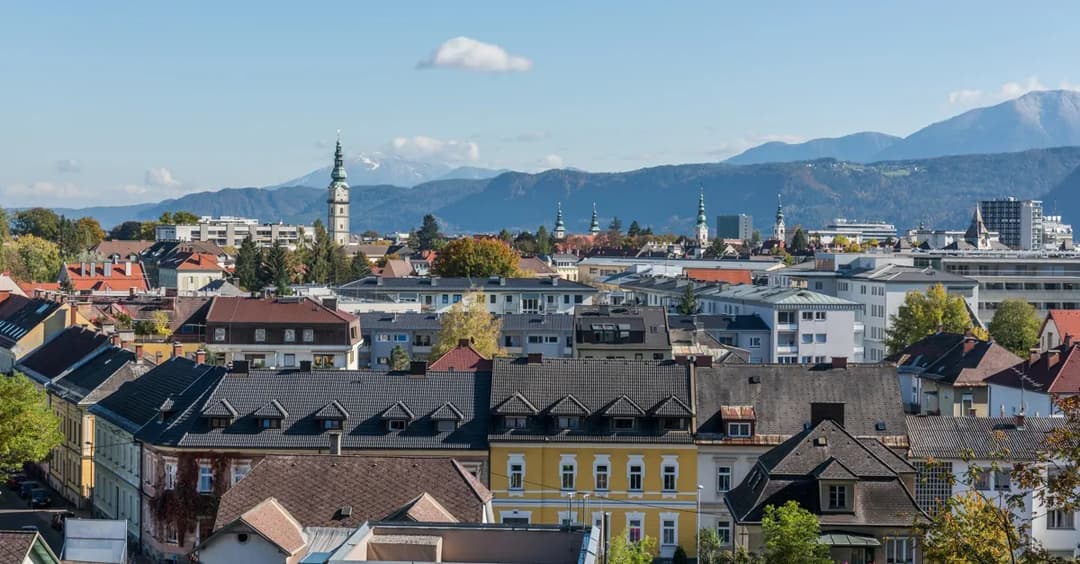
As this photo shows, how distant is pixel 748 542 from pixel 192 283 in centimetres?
14024

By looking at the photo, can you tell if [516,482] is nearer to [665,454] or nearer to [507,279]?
[665,454]

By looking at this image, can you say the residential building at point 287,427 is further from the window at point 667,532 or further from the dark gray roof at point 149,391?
the window at point 667,532

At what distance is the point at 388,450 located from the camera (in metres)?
49.8

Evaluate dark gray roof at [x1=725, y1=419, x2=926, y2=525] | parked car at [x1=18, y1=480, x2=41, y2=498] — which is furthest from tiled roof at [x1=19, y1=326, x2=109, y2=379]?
dark gray roof at [x1=725, y1=419, x2=926, y2=525]

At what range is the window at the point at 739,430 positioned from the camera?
50.9 m

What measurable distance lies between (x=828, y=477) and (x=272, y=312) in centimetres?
5166

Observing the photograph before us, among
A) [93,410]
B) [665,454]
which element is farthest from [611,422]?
[93,410]

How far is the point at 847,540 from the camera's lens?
40188 mm

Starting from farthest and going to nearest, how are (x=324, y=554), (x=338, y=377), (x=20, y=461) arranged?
(x=20, y=461)
(x=338, y=377)
(x=324, y=554)

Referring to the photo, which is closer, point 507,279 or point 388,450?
point 388,450

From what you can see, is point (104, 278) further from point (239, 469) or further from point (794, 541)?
point (794, 541)

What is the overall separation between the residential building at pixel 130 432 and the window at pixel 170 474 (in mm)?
864

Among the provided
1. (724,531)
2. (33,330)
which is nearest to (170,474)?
(724,531)

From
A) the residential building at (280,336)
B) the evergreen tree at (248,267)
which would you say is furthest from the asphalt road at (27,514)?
the evergreen tree at (248,267)
